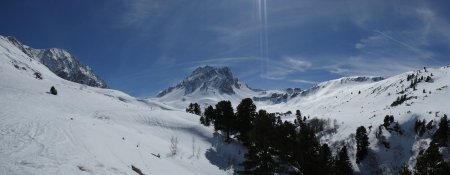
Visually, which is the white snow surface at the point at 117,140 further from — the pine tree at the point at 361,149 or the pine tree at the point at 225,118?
the pine tree at the point at 225,118

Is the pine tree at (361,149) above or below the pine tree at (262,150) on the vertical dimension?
below

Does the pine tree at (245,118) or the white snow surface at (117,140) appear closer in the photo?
the white snow surface at (117,140)

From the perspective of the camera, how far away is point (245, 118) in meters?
57.0

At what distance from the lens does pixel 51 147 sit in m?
16.4

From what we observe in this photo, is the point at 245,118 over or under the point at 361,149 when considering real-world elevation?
over

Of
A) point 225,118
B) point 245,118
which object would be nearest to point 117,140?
point 225,118

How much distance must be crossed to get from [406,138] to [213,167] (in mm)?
82526

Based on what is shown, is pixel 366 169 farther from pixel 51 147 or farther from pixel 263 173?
pixel 51 147

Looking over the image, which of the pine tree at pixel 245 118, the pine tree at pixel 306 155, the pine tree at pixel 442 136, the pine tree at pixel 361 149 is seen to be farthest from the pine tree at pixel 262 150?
the pine tree at pixel 442 136

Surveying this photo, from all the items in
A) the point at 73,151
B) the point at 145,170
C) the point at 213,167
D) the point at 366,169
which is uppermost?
the point at 73,151

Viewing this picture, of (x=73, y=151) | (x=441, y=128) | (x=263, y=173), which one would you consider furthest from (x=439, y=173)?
(x=441, y=128)

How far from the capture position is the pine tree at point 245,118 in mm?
55812

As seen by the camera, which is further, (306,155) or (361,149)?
(361,149)

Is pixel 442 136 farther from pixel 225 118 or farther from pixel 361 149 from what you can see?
pixel 225 118
